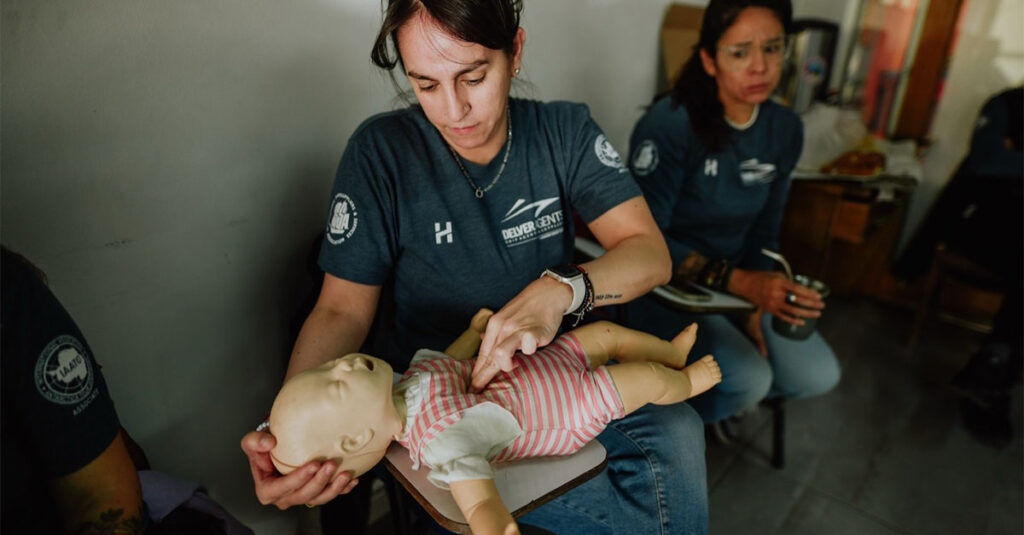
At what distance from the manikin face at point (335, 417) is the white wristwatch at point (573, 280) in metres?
0.40

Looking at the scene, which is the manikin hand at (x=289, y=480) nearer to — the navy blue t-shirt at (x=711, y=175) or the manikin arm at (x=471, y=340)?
the manikin arm at (x=471, y=340)

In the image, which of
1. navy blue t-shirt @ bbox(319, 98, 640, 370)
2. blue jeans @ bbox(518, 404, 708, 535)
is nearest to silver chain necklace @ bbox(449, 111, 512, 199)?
navy blue t-shirt @ bbox(319, 98, 640, 370)

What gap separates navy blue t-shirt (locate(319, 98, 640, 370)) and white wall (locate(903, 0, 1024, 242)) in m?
3.15

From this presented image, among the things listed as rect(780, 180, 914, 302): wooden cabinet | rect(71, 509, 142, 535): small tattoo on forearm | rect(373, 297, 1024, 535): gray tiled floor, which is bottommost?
rect(373, 297, 1024, 535): gray tiled floor

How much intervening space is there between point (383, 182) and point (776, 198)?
1.53 meters

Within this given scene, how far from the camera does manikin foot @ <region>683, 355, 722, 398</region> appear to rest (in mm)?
1175

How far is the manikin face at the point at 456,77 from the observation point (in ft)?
3.45

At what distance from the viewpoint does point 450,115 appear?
112 cm

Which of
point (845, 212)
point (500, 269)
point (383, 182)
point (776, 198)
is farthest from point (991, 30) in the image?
point (383, 182)

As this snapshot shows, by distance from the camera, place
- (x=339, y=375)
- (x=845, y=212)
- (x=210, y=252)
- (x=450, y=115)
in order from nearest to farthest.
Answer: (x=339, y=375)
(x=450, y=115)
(x=210, y=252)
(x=845, y=212)

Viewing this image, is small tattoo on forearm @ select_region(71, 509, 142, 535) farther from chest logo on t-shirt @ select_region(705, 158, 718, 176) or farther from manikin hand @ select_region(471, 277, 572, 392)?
chest logo on t-shirt @ select_region(705, 158, 718, 176)

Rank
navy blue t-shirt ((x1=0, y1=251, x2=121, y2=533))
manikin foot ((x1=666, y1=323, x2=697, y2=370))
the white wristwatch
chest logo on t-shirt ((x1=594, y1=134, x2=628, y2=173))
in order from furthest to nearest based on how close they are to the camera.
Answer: chest logo on t-shirt ((x1=594, y1=134, x2=628, y2=173)) → manikin foot ((x1=666, y1=323, x2=697, y2=370)) → the white wristwatch → navy blue t-shirt ((x1=0, y1=251, x2=121, y2=533))

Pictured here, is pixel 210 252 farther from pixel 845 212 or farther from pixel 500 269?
pixel 845 212

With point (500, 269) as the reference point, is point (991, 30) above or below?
above
